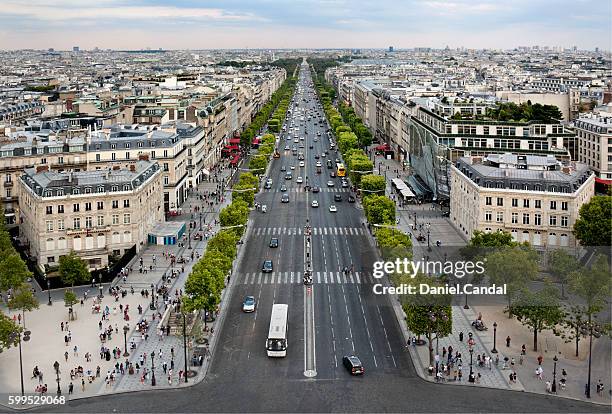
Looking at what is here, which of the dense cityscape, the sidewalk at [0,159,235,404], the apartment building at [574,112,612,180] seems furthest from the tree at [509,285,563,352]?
the apartment building at [574,112,612,180]

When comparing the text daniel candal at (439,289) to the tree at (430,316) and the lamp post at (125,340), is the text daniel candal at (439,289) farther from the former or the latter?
the lamp post at (125,340)

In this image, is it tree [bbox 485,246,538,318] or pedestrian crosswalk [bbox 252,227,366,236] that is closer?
tree [bbox 485,246,538,318]

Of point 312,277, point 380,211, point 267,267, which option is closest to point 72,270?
point 267,267

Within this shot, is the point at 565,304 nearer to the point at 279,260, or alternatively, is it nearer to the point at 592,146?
the point at 279,260

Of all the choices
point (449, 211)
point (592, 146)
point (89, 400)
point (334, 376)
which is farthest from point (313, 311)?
point (592, 146)

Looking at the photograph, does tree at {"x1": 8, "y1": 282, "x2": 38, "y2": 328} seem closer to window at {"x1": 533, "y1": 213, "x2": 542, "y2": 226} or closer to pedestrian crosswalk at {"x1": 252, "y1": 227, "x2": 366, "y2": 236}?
pedestrian crosswalk at {"x1": 252, "y1": 227, "x2": 366, "y2": 236}
